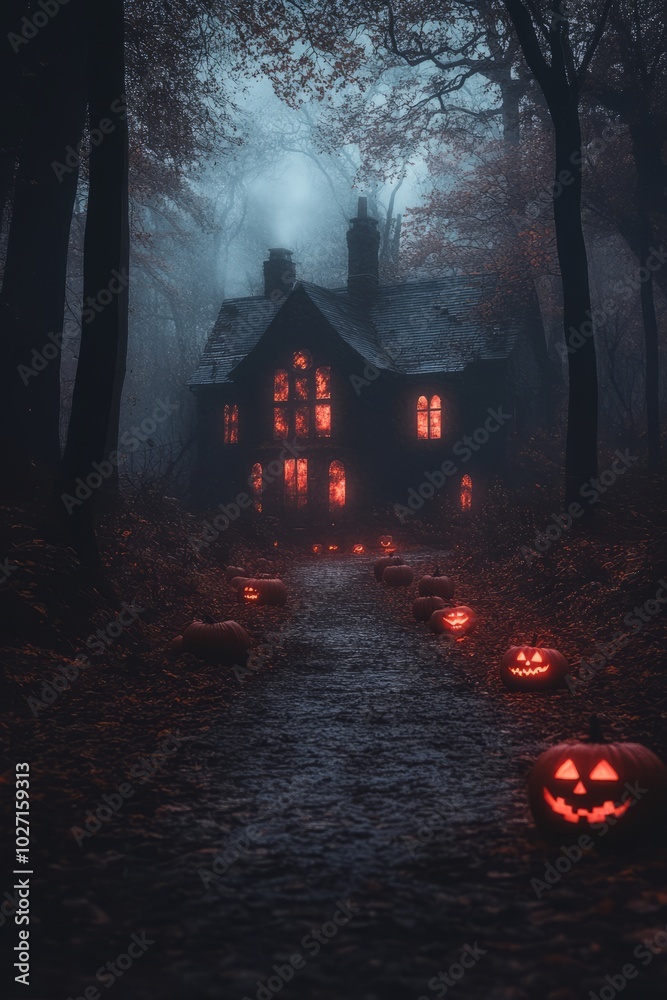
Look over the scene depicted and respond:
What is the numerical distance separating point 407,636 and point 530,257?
Answer: 1729 centimetres

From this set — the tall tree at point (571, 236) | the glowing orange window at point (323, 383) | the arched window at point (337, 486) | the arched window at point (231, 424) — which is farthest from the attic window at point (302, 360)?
the tall tree at point (571, 236)

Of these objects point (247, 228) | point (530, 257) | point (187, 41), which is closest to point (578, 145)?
point (187, 41)

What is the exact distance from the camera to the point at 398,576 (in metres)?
15.1

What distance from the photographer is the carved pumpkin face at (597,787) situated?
420 cm

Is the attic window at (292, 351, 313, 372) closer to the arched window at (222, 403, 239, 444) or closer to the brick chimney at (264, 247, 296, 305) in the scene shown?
the arched window at (222, 403, 239, 444)

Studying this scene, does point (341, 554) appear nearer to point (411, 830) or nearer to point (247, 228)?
point (411, 830)

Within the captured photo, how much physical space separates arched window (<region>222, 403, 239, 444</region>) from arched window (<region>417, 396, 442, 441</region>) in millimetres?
6845

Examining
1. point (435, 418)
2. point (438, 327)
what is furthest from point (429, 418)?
point (438, 327)

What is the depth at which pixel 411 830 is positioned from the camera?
4402 mm

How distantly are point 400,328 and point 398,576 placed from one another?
715 inches

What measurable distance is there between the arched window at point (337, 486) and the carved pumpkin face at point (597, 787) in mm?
24447

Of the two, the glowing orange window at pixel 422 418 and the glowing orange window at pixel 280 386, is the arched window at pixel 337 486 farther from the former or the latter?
the glowing orange window at pixel 280 386

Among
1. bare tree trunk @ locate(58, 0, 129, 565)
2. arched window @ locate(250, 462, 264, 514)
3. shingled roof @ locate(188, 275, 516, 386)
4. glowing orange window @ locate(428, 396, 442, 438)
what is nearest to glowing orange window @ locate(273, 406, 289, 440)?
arched window @ locate(250, 462, 264, 514)

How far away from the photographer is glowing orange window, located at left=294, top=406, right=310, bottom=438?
2941 cm
